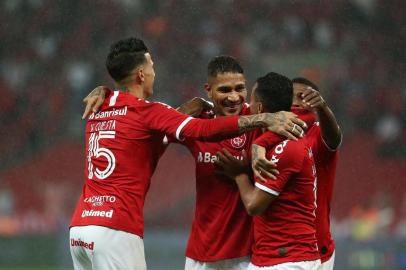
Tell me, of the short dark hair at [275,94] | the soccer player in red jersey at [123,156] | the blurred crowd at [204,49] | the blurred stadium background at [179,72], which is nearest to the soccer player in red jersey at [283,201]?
the short dark hair at [275,94]

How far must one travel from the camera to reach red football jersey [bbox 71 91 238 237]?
4.21 m

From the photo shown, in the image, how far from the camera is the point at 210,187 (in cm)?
457

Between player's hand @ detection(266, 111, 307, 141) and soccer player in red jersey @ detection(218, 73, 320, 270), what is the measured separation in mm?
94

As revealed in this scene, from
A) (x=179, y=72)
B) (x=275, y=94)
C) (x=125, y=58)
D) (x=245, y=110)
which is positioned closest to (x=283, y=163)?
(x=275, y=94)

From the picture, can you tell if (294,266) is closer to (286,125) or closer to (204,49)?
(286,125)

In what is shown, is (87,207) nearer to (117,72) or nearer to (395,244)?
(117,72)

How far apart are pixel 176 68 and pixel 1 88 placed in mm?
2522

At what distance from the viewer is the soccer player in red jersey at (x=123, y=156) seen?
4.16 m

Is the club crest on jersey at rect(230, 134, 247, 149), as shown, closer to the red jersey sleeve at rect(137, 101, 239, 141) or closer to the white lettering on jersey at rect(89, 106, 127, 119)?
the red jersey sleeve at rect(137, 101, 239, 141)

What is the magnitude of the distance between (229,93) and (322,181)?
0.75m

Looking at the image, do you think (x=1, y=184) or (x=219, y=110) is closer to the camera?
(x=219, y=110)

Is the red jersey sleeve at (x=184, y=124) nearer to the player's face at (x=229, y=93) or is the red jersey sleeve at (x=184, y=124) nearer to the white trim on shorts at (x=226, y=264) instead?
the player's face at (x=229, y=93)

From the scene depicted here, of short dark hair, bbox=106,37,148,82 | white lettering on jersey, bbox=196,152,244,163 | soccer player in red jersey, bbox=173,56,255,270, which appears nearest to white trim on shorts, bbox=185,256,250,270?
soccer player in red jersey, bbox=173,56,255,270

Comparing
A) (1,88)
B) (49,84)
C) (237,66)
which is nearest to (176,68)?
(49,84)
